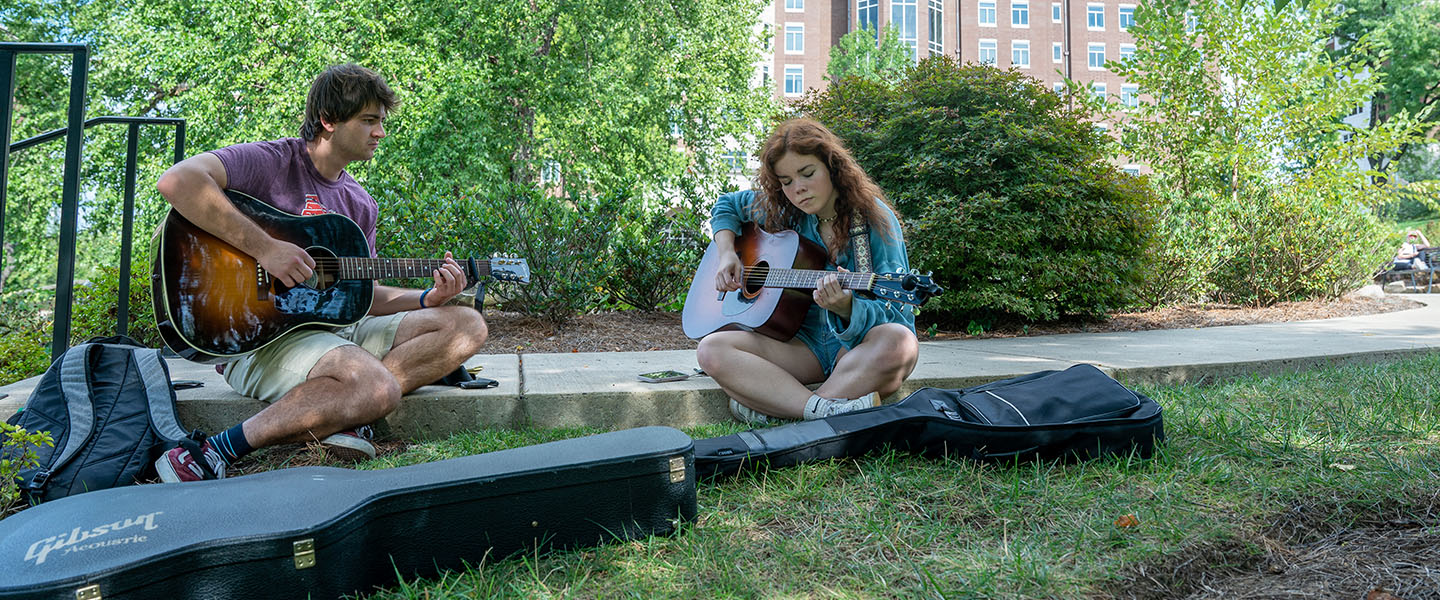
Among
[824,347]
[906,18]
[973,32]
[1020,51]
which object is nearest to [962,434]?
[824,347]

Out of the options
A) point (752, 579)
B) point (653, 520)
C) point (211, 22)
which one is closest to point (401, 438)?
point (653, 520)

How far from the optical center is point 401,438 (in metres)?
3.13

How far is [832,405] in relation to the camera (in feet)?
9.72

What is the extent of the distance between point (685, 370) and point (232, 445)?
184cm

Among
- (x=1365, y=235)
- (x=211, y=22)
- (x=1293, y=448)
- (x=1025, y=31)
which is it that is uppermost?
(x=1025, y=31)

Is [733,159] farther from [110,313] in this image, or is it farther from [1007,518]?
[1007,518]

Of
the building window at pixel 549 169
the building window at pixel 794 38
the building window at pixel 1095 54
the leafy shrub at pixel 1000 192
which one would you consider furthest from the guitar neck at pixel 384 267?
the building window at pixel 1095 54

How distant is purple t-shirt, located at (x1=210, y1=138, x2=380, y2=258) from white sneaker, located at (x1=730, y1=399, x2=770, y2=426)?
1552 mm

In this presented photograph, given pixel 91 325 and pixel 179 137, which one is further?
pixel 91 325

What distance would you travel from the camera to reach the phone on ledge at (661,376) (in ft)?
11.6

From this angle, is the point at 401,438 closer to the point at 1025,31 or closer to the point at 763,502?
the point at 763,502

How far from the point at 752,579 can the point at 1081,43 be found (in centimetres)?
4525

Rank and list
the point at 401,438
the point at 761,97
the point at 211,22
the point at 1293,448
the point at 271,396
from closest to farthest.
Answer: the point at 1293,448
the point at 271,396
the point at 401,438
the point at 211,22
the point at 761,97

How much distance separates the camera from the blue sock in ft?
8.61
